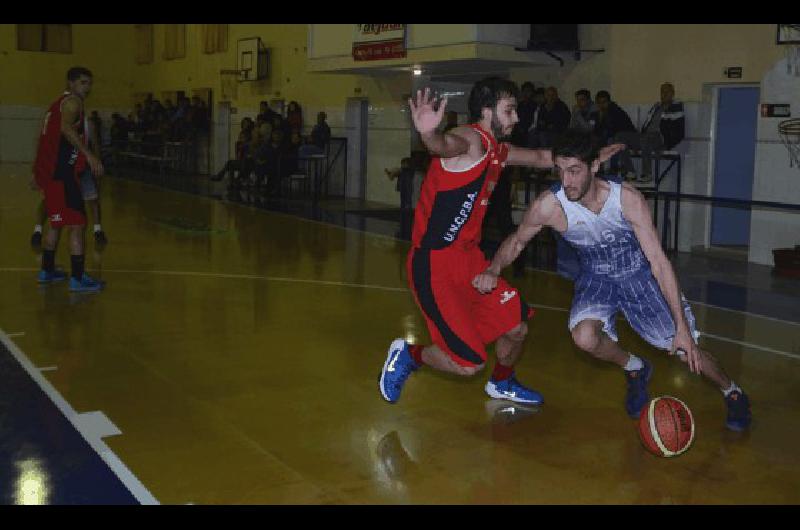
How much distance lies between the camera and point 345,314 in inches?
332

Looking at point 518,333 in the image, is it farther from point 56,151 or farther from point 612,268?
point 56,151

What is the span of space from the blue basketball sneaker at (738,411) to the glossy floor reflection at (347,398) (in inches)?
3.9

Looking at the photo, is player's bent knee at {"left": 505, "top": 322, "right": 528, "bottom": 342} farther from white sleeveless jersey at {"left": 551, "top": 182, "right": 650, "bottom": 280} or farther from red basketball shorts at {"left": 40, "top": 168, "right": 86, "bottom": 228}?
red basketball shorts at {"left": 40, "top": 168, "right": 86, "bottom": 228}

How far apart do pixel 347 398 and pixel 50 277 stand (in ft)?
16.2

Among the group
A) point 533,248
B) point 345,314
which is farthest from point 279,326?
point 533,248

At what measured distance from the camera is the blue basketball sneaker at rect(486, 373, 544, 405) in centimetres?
581

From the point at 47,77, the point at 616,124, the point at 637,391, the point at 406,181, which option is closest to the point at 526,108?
the point at 616,124

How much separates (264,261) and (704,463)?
7526mm

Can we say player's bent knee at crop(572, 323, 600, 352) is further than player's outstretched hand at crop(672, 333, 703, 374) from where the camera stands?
Yes

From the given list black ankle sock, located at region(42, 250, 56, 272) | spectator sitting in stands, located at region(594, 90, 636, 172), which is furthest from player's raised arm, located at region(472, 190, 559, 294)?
spectator sitting in stands, located at region(594, 90, 636, 172)

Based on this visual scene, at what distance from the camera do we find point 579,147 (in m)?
4.64

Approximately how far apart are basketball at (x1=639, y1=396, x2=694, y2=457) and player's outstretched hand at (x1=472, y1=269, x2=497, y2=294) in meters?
1.04

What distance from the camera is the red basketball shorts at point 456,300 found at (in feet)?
17.0

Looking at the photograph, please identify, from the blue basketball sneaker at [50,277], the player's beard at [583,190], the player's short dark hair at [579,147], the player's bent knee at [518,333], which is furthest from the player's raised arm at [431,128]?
the blue basketball sneaker at [50,277]
